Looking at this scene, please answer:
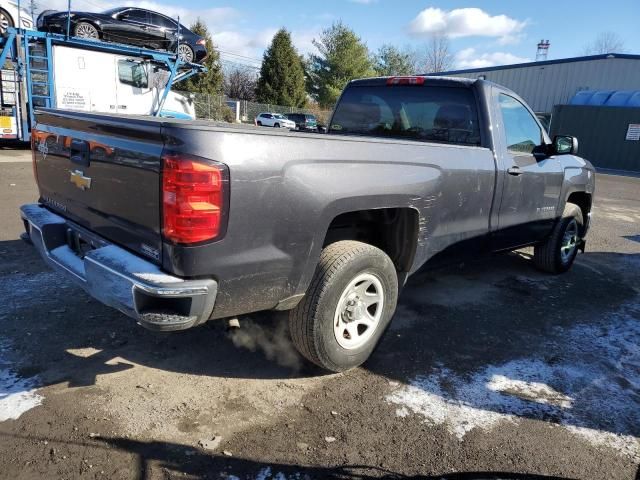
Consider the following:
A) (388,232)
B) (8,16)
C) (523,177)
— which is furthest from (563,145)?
(8,16)

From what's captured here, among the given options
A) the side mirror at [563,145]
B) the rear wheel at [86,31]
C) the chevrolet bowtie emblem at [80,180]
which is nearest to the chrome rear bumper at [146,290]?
the chevrolet bowtie emblem at [80,180]

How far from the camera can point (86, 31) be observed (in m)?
13.2

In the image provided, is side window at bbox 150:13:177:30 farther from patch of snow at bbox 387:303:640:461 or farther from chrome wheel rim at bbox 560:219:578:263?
patch of snow at bbox 387:303:640:461

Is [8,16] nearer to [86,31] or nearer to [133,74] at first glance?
[86,31]

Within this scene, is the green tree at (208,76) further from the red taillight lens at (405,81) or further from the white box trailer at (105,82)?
the red taillight lens at (405,81)

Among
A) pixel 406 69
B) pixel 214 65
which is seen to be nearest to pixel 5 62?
pixel 214 65

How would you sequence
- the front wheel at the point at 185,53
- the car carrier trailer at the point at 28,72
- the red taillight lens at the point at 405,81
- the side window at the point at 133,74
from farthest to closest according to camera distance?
1. the front wheel at the point at 185,53
2. the side window at the point at 133,74
3. the car carrier trailer at the point at 28,72
4. the red taillight lens at the point at 405,81

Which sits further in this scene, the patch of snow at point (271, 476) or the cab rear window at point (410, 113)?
the cab rear window at point (410, 113)

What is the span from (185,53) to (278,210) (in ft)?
47.9

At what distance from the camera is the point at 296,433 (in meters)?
2.62

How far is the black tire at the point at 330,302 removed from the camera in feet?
9.42

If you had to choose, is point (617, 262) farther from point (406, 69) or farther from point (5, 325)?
point (406, 69)

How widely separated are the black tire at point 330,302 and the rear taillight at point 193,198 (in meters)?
0.77

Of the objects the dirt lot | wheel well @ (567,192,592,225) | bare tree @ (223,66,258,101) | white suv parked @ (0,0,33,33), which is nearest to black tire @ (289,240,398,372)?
the dirt lot
